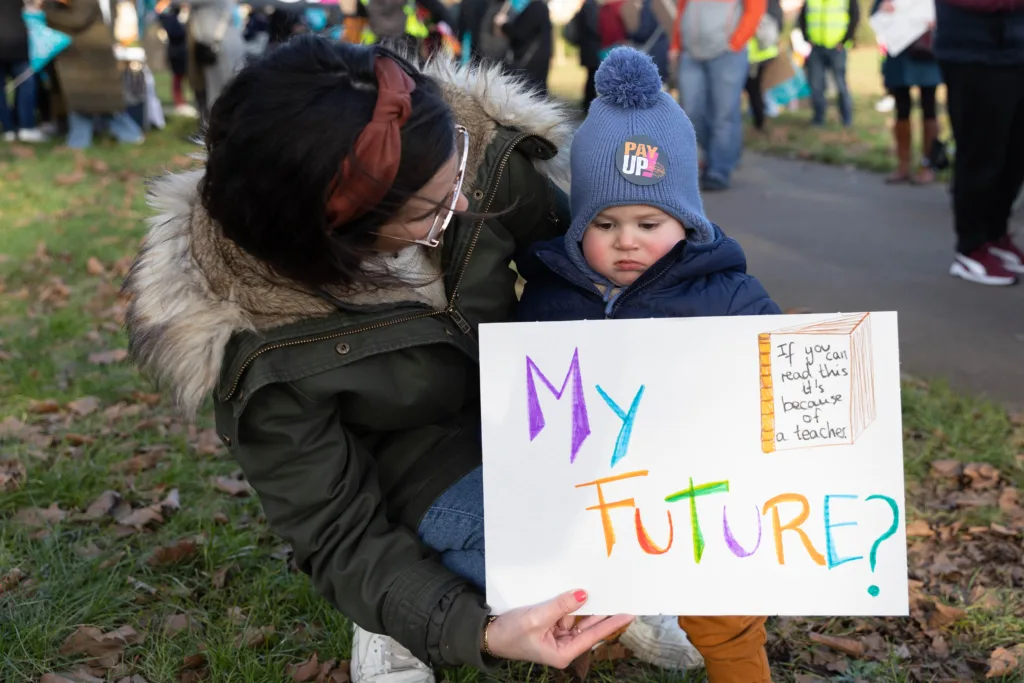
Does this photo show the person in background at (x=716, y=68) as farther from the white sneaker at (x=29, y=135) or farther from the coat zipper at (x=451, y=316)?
the white sneaker at (x=29, y=135)

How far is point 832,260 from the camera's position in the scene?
17.9 feet

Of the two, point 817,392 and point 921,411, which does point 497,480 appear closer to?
point 817,392

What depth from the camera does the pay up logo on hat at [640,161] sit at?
203 centimetres

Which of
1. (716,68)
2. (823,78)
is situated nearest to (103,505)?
(716,68)

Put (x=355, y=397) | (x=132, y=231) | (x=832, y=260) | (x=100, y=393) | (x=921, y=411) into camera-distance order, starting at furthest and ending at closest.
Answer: (x=132, y=231)
(x=832, y=260)
(x=100, y=393)
(x=921, y=411)
(x=355, y=397)

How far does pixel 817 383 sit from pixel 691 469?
253mm

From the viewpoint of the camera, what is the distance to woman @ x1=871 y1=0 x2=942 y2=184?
21.8ft

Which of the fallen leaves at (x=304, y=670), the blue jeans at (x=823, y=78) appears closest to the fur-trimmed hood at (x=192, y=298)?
the fallen leaves at (x=304, y=670)

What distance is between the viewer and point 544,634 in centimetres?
172

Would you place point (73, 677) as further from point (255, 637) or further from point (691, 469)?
point (691, 469)

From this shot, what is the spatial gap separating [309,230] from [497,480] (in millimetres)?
530

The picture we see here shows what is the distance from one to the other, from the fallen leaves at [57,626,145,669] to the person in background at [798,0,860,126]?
976 cm

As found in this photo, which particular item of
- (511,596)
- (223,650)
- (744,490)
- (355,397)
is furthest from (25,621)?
(744,490)

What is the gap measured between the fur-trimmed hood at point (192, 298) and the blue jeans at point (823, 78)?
31.9 feet
